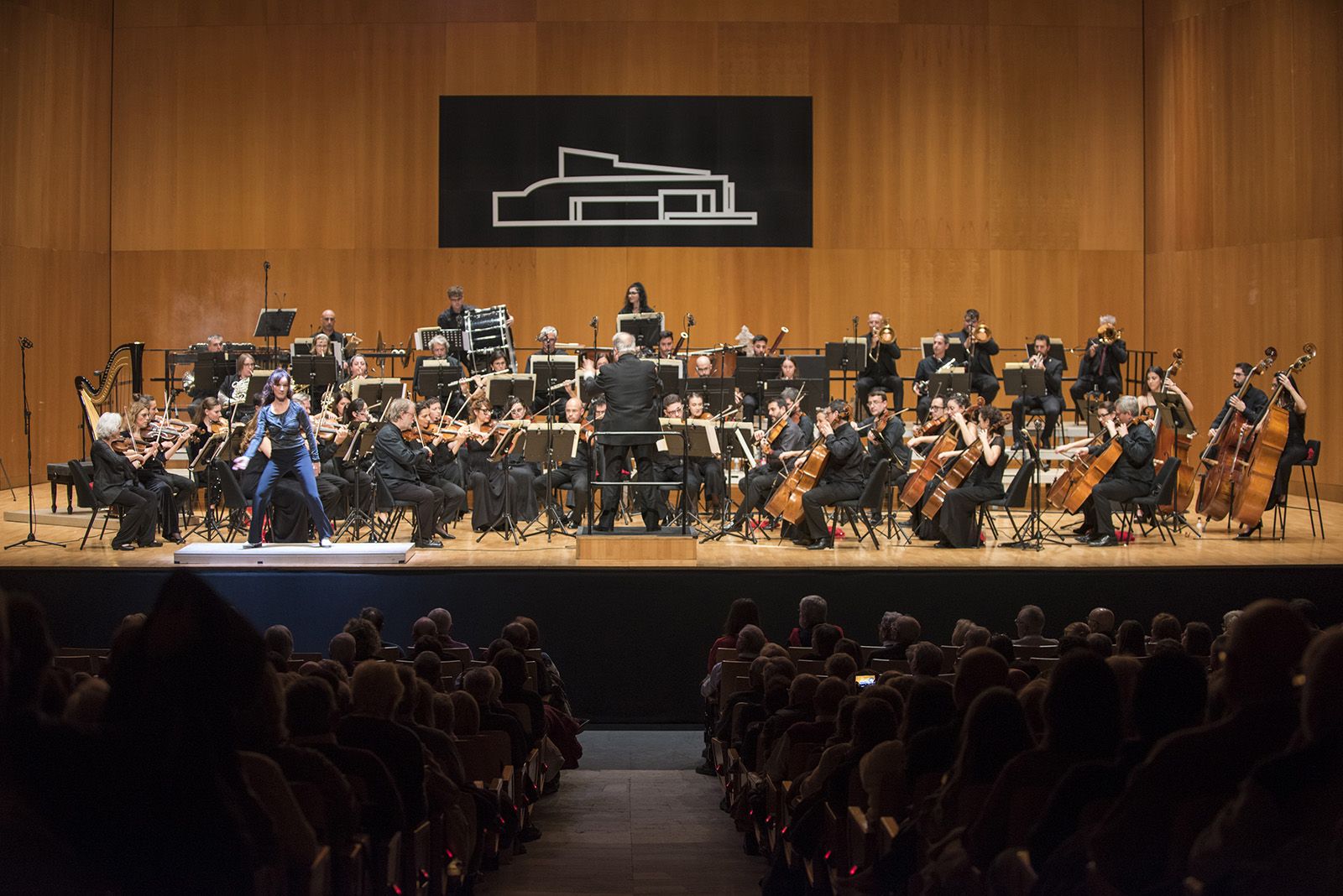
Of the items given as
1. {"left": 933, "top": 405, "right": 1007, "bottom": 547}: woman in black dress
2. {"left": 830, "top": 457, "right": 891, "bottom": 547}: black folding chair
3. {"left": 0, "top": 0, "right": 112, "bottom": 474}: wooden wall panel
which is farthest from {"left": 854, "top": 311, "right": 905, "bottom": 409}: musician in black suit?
{"left": 0, "top": 0, "right": 112, "bottom": 474}: wooden wall panel

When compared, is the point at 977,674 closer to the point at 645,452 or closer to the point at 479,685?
the point at 479,685

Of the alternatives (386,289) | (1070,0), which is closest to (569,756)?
(386,289)

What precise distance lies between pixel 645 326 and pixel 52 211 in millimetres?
7256

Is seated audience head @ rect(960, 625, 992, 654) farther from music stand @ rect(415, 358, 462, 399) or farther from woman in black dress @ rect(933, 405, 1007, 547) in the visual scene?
music stand @ rect(415, 358, 462, 399)

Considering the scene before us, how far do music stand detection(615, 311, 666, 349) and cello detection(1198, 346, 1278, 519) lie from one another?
16.1ft

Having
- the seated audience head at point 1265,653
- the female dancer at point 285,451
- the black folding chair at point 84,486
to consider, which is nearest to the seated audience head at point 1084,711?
the seated audience head at point 1265,653

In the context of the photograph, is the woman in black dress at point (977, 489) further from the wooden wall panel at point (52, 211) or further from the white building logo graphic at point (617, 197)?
the wooden wall panel at point (52, 211)

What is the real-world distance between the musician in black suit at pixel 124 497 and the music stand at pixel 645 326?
176 inches

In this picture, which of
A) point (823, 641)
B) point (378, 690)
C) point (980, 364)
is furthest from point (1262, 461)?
point (378, 690)

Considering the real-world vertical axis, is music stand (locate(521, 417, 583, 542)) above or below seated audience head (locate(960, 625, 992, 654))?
above

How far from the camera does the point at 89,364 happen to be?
15750 millimetres

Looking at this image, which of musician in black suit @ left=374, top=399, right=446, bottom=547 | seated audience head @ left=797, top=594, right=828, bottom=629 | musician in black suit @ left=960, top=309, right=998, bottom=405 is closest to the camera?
seated audience head @ left=797, top=594, right=828, bottom=629

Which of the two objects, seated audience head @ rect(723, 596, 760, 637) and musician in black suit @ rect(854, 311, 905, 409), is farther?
musician in black suit @ rect(854, 311, 905, 409)

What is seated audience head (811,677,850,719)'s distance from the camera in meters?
4.68
